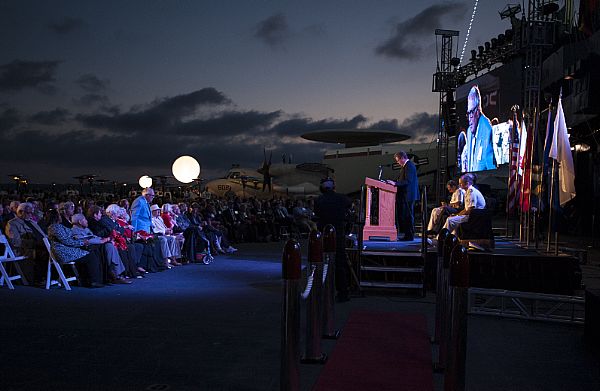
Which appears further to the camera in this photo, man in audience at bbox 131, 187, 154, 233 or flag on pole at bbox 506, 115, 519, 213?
flag on pole at bbox 506, 115, 519, 213

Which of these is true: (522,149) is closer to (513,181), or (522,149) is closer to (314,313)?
(513,181)

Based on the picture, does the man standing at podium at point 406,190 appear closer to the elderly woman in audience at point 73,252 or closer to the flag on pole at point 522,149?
the flag on pole at point 522,149

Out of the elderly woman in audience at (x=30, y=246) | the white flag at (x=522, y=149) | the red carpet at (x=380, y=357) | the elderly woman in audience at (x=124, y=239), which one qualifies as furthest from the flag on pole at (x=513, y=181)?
the elderly woman in audience at (x=30, y=246)

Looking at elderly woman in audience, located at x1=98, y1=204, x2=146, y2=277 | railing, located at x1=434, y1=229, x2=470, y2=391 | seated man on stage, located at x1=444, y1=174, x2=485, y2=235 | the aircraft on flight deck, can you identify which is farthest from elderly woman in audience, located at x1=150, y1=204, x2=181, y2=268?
the aircraft on flight deck

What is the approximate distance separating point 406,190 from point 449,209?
331 cm

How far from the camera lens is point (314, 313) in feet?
17.2

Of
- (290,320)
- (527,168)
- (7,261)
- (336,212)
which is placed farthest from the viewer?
(527,168)

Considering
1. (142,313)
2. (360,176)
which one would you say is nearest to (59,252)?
(142,313)

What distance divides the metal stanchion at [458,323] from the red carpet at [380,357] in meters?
0.98

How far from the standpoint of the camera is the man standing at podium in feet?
36.6

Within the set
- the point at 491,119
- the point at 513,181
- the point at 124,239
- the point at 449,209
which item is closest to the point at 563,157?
the point at 513,181

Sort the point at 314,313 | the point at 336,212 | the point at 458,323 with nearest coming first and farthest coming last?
the point at 458,323 → the point at 314,313 → the point at 336,212

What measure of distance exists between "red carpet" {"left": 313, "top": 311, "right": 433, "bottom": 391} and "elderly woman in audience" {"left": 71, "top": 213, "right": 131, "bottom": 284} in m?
4.86

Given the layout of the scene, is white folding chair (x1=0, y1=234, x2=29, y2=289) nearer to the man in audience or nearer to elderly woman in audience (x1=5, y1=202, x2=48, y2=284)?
elderly woman in audience (x1=5, y1=202, x2=48, y2=284)
